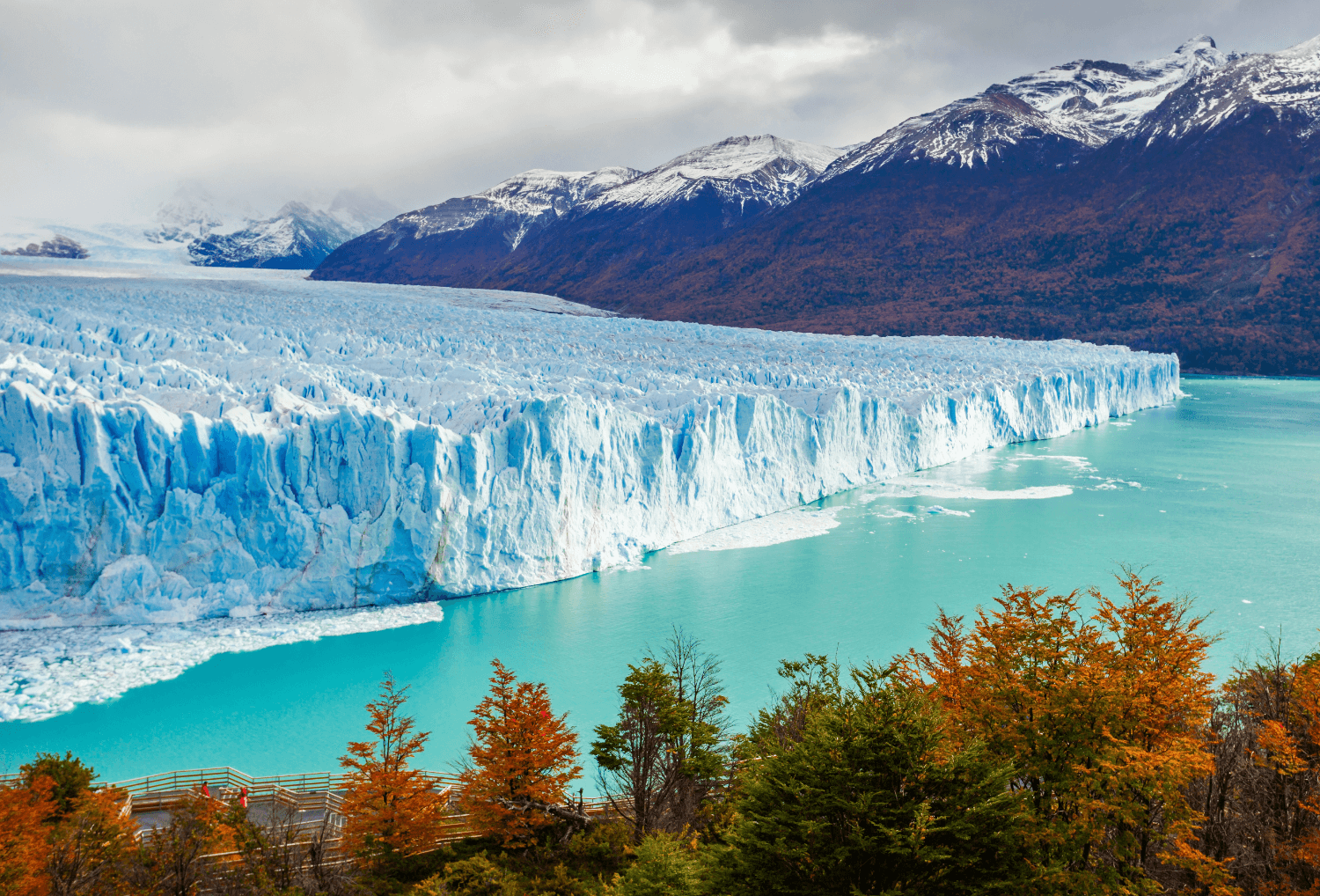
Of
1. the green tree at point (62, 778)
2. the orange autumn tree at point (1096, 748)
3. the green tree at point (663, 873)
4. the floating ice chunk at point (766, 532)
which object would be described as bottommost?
the floating ice chunk at point (766, 532)

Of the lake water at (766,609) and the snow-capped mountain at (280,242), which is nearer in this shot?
the lake water at (766,609)

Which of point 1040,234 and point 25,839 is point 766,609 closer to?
point 25,839

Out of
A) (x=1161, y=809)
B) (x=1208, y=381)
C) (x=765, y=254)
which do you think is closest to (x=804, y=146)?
(x=765, y=254)


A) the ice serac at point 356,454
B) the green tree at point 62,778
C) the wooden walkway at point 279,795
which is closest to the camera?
the green tree at point 62,778

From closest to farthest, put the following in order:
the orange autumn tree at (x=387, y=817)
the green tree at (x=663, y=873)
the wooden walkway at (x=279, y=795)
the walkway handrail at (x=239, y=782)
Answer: the green tree at (x=663, y=873), the orange autumn tree at (x=387, y=817), the wooden walkway at (x=279, y=795), the walkway handrail at (x=239, y=782)

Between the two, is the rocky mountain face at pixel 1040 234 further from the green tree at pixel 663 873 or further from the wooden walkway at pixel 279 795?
the green tree at pixel 663 873

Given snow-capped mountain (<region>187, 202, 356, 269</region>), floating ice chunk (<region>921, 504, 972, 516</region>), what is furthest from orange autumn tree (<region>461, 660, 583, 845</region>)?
snow-capped mountain (<region>187, 202, 356, 269</region>)

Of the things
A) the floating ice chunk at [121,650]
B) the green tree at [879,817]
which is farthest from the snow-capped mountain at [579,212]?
the green tree at [879,817]
